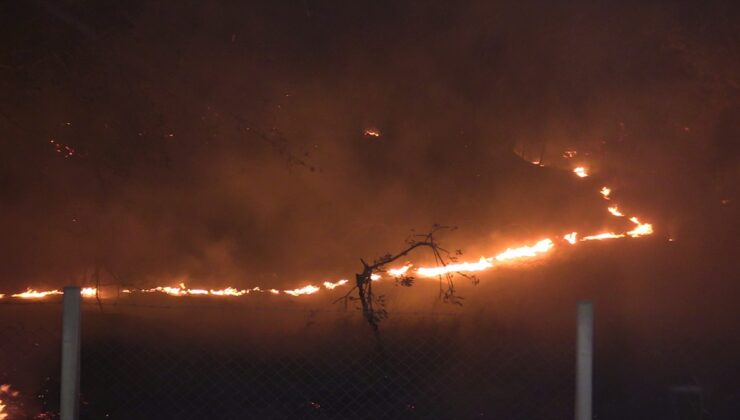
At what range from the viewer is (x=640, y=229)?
344 inches

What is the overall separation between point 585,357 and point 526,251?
5.08m

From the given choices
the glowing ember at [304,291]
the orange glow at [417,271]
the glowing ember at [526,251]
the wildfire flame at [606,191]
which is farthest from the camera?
the wildfire flame at [606,191]

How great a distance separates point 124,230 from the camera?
8359 millimetres

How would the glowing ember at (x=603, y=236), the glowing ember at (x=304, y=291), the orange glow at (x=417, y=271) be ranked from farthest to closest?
the glowing ember at (x=603, y=236), the glowing ember at (x=304, y=291), the orange glow at (x=417, y=271)

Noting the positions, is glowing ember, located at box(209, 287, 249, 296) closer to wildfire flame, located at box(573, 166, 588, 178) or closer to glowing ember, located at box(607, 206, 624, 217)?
wildfire flame, located at box(573, 166, 588, 178)

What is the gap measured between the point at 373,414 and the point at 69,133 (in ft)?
15.4

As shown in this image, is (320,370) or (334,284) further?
(334,284)

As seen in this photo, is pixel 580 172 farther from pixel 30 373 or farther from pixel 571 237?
pixel 30 373

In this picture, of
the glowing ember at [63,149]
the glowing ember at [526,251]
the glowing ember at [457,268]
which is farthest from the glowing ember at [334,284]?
the glowing ember at [63,149]

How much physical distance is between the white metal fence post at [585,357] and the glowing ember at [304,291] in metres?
4.76

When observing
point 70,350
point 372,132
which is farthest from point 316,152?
point 70,350

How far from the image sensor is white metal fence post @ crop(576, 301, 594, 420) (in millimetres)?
3404

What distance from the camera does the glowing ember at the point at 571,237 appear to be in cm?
858

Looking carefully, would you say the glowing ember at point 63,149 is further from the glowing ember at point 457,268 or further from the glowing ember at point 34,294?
the glowing ember at point 457,268
